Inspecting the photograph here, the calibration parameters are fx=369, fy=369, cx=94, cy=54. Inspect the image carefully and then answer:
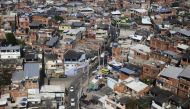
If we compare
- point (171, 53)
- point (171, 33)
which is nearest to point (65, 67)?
point (171, 53)

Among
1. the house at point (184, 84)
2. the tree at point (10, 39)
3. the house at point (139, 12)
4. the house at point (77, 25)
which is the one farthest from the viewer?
the house at point (139, 12)

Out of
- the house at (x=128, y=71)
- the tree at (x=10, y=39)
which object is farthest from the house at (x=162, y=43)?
the tree at (x=10, y=39)

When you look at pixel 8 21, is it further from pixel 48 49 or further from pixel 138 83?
pixel 138 83

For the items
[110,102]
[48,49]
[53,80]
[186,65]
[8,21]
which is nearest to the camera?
[110,102]

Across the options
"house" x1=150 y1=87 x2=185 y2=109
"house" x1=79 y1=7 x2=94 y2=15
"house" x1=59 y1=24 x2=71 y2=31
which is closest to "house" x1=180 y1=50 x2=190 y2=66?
"house" x1=150 y1=87 x2=185 y2=109

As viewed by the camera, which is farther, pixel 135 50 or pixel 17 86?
pixel 135 50

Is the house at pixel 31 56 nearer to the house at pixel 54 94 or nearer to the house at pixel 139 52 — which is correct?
the house at pixel 54 94
